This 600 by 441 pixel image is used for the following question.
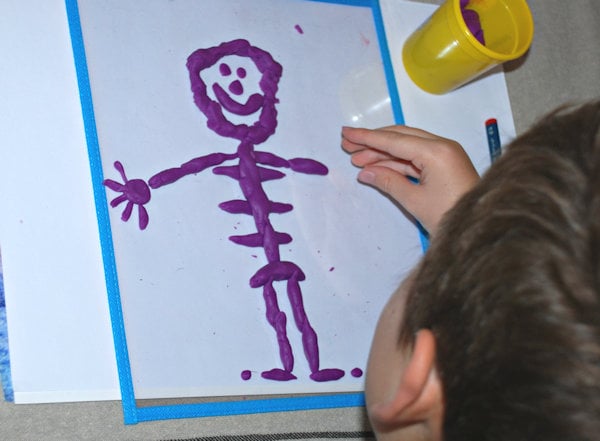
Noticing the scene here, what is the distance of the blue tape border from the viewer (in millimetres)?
664

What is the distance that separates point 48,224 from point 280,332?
261 mm

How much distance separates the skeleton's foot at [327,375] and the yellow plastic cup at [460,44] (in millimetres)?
403

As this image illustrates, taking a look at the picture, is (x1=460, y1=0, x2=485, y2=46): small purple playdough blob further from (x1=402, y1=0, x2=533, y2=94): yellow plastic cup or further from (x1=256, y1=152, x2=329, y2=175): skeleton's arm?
(x1=256, y1=152, x2=329, y2=175): skeleton's arm

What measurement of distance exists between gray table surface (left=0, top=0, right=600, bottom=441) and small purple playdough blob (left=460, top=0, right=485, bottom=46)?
0.27ft

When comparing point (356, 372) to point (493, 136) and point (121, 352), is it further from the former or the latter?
point (493, 136)

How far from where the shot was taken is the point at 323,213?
805 mm

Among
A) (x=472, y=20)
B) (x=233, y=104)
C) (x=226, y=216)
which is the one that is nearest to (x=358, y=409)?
(x=226, y=216)

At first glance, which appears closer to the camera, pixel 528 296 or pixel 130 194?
pixel 528 296

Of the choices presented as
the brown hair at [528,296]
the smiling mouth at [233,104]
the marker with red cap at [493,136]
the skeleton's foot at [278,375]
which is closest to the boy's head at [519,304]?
the brown hair at [528,296]

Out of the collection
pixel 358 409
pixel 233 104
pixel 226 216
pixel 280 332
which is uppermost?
pixel 233 104

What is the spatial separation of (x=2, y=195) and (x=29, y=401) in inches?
7.8

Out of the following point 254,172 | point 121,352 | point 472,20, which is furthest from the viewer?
point 472,20

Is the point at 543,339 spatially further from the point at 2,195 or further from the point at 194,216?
the point at 2,195

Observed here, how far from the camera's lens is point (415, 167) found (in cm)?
84
